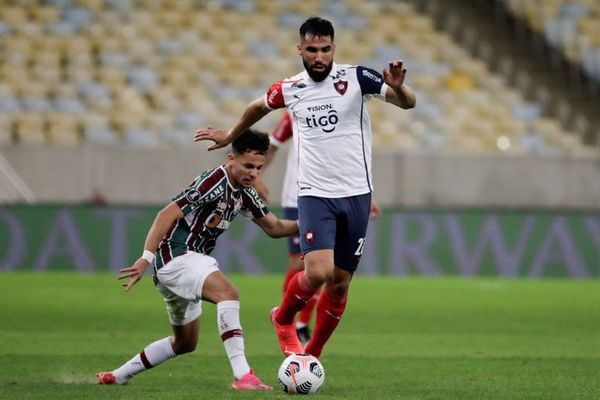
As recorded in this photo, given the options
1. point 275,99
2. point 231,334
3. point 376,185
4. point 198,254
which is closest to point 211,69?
point 376,185

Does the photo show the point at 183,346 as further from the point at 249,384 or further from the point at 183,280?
the point at 249,384

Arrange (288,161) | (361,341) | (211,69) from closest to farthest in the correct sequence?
(361,341), (288,161), (211,69)

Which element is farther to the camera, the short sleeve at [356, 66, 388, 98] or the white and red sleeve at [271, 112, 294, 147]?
the white and red sleeve at [271, 112, 294, 147]

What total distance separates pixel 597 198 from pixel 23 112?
30.4ft

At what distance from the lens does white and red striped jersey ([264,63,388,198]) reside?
26.6 feet

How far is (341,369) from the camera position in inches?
356

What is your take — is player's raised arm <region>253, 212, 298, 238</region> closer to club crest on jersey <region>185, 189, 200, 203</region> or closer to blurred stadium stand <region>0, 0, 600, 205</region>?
club crest on jersey <region>185, 189, 200, 203</region>

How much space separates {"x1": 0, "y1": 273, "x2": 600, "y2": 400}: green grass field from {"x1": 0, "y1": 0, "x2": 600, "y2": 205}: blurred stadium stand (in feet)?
12.0

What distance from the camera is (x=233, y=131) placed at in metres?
8.22

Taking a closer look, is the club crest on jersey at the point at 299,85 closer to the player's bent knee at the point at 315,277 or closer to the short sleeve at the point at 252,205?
the short sleeve at the point at 252,205

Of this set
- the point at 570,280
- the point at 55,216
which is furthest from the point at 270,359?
the point at 570,280

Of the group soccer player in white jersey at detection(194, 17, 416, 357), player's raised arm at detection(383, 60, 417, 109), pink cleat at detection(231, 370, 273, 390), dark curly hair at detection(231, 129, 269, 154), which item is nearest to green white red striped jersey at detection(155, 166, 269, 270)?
dark curly hair at detection(231, 129, 269, 154)

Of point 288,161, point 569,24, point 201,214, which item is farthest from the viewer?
point 569,24

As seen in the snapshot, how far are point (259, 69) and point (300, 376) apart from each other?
15333 mm
